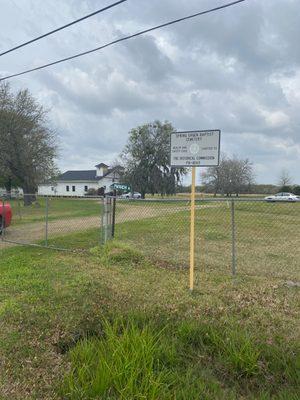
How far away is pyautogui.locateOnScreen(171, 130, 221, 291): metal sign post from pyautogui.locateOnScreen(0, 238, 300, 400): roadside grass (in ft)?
3.45

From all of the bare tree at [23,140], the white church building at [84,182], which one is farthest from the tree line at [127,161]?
the white church building at [84,182]

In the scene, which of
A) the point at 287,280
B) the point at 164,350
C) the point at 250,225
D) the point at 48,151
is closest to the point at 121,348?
the point at 164,350

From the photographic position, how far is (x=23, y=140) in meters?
36.4

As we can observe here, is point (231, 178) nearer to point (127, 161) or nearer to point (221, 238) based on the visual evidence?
point (127, 161)

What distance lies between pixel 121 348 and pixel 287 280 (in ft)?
14.4

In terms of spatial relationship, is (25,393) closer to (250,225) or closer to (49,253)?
(49,253)

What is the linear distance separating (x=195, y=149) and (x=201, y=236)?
23.7 feet

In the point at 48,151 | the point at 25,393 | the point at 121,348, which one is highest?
the point at 48,151

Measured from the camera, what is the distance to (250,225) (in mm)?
15414

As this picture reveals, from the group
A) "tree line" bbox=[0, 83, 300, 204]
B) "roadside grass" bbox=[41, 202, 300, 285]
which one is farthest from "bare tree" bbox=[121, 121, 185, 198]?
"roadside grass" bbox=[41, 202, 300, 285]

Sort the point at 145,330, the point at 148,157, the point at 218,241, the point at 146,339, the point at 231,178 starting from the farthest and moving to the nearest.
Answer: the point at 231,178
the point at 148,157
the point at 218,241
the point at 145,330
the point at 146,339

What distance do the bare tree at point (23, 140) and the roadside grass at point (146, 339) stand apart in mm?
30741

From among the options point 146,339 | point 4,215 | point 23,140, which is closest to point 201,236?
point 4,215

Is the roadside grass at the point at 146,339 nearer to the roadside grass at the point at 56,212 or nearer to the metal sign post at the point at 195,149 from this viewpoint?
the metal sign post at the point at 195,149
